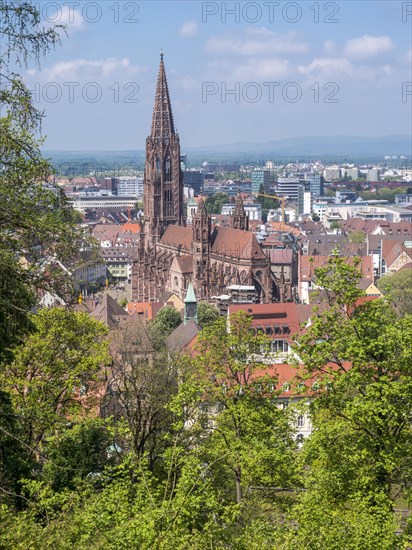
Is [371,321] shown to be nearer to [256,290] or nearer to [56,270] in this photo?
[56,270]

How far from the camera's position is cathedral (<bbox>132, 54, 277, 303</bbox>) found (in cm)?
8319

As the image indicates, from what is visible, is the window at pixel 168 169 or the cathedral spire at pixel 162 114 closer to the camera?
the cathedral spire at pixel 162 114

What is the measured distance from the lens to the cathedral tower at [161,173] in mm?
99825

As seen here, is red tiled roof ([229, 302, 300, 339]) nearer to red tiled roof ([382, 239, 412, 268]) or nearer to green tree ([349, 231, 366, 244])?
red tiled roof ([382, 239, 412, 268])

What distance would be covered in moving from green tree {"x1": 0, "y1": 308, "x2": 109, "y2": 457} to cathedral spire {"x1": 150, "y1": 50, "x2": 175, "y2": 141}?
76.3 meters

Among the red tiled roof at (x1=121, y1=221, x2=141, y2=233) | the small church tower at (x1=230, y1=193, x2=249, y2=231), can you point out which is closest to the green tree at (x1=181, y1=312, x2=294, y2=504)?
the small church tower at (x1=230, y1=193, x2=249, y2=231)

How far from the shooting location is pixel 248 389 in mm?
21203

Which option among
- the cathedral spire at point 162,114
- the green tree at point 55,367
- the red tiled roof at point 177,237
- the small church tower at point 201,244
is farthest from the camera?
the cathedral spire at point 162,114

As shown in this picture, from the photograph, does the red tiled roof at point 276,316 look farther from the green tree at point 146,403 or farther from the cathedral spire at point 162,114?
the cathedral spire at point 162,114

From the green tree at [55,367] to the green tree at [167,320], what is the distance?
1383 inches

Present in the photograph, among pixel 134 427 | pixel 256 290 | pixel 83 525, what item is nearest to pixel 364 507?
pixel 83 525

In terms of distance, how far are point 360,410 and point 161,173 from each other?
8550cm

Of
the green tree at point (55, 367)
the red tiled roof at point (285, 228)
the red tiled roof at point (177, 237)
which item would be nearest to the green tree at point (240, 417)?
the green tree at point (55, 367)

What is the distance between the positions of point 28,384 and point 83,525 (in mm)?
9552
